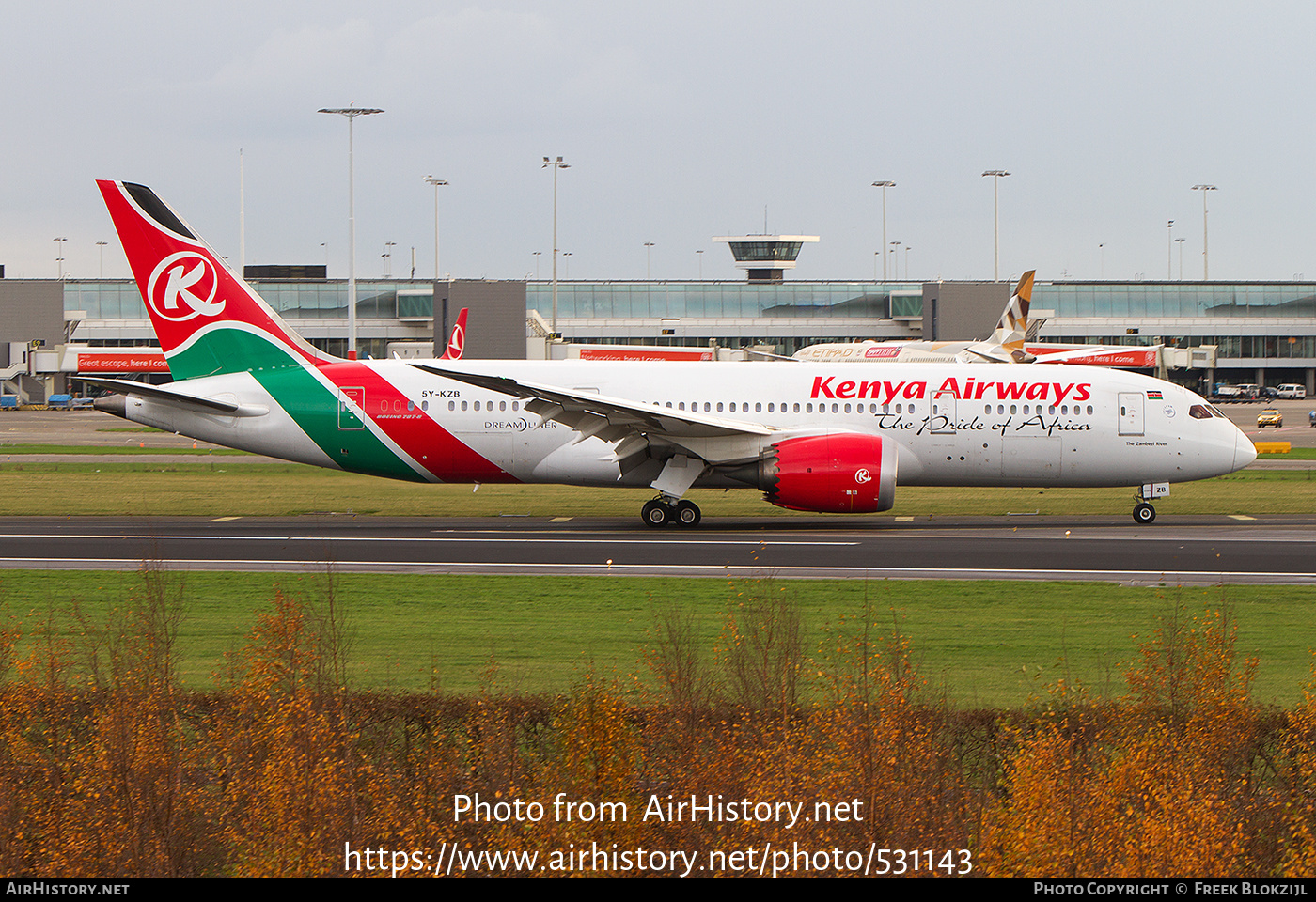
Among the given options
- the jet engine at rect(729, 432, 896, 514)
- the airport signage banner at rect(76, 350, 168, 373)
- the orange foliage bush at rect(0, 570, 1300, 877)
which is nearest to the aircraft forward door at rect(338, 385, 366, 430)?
the jet engine at rect(729, 432, 896, 514)

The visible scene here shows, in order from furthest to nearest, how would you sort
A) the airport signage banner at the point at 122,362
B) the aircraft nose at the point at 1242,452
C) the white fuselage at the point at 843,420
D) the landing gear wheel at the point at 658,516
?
the airport signage banner at the point at 122,362 → the aircraft nose at the point at 1242,452 → the white fuselage at the point at 843,420 → the landing gear wheel at the point at 658,516

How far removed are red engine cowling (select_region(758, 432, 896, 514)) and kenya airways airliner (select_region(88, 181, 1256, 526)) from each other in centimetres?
98

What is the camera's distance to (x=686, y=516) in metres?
30.9

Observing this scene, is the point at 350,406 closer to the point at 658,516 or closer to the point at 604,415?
the point at 604,415

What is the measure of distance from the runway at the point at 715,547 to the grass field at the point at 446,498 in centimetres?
198

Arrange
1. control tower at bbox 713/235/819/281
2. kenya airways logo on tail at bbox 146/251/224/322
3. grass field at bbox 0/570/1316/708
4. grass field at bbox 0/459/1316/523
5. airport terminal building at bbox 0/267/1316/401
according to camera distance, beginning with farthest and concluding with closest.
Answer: control tower at bbox 713/235/819/281 < airport terminal building at bbox 0/267/1316/401 < grass field at bbox 0/459/1316/523 < kenya airways logo on tail at bbox 146/251/224/322 < grass field at bbox 0/570/1316/708

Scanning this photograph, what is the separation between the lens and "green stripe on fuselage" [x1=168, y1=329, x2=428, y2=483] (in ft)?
102

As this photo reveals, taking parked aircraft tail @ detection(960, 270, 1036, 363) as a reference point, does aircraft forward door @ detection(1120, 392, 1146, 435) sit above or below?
below

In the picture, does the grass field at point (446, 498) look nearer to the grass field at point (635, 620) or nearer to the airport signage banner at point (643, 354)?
the grass field at point (635, 620)

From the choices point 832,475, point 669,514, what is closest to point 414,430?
point 669,514

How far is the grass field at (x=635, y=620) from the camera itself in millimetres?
15203

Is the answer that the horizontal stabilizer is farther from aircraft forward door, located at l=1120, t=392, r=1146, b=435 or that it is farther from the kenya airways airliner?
aircraft forward door, located at l=1120, t=392, r=1146, b=435

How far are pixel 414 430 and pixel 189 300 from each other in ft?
21.5

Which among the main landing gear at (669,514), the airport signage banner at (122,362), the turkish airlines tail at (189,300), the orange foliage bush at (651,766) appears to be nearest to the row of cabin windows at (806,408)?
the main landing gear at (669,514)
